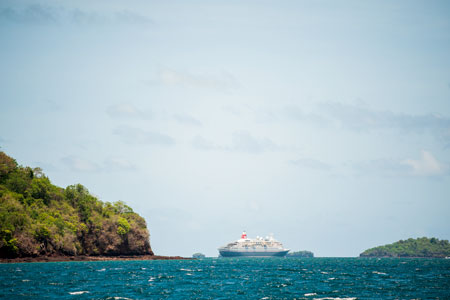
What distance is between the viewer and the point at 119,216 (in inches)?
6467

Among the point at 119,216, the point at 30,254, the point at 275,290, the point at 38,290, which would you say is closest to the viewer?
the point at 38,290

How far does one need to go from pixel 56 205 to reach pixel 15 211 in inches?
999

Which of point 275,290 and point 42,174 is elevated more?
point 42,174

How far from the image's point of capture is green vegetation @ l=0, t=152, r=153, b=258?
111881 millimetres

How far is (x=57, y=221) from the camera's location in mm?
128625

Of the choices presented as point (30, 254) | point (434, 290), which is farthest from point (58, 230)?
point (434, 290)

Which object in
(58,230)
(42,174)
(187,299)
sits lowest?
(187,299)

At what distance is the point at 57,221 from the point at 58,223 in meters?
0.90

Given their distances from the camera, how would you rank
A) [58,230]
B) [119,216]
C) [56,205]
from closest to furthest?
[58,230], [56,205], [119,216]

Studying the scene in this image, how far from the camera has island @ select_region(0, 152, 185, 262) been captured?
4400 inches

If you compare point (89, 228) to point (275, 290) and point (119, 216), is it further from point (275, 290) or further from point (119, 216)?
point (275, 290)

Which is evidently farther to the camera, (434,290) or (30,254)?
(30,254)

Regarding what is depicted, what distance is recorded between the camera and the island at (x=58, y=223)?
11175 centimetres

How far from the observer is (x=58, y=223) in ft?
420
